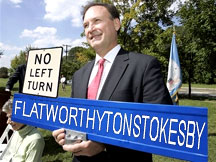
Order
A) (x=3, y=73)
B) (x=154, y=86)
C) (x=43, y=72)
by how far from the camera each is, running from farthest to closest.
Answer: (x=3, y=73) → (x=43, y=72) → (x=154, y=86)

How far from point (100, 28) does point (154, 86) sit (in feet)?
1.93

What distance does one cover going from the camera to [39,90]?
5.39 feet

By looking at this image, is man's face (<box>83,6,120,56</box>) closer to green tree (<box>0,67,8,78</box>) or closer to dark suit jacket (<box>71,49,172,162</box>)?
dark suit jacket (<box>71,49,172,162</box>)

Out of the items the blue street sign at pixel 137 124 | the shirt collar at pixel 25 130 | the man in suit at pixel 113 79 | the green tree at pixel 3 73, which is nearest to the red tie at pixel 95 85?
the man in suit at pixel 113 79

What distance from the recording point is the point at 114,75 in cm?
148

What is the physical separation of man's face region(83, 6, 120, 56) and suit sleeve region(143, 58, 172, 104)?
380 mm

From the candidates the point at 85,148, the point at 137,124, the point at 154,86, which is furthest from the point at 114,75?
the point at 85,148

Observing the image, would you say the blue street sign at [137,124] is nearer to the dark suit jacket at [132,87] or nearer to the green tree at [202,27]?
the dark suit jacket at [132,87]

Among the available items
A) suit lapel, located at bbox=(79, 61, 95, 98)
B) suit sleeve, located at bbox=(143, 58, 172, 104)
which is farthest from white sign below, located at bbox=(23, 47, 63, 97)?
suit sleeve, located at bbox=(143, 58, 172, 104)

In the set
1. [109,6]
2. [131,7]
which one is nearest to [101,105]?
[109,6]

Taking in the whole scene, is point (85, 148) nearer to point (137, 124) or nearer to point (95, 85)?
point (137, 124)

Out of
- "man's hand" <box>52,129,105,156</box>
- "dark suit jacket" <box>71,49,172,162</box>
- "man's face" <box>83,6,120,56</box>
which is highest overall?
"man's face" <box>83,6,120,56</box>

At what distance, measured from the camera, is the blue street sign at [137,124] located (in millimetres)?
1026

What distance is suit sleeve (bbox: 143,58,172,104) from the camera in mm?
1316
